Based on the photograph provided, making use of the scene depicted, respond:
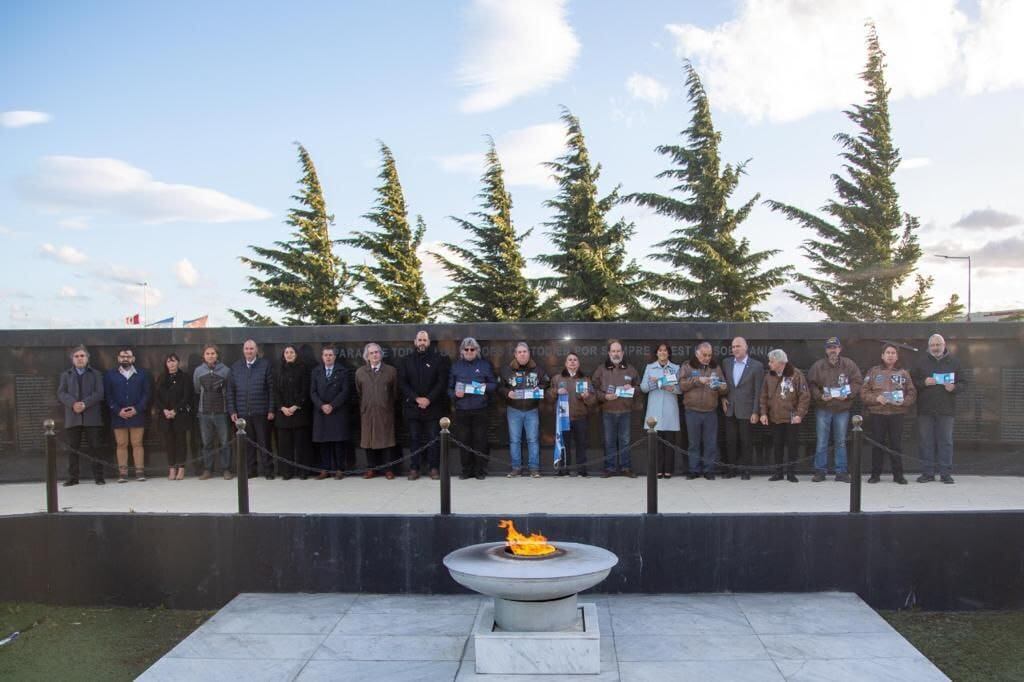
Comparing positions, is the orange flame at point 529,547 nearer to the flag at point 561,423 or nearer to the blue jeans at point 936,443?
the flag at point 561,423

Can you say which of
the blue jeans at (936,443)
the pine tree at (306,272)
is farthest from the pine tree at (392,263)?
the blue jeans at (936,443)

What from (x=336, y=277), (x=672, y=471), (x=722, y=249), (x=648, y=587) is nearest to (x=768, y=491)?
(x=672, y=471)

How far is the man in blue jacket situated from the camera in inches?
417

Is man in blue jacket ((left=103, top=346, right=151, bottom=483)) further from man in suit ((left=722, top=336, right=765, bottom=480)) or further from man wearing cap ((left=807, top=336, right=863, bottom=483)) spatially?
man wearing cap ((left=807, top=336, right=863, bottom=483))

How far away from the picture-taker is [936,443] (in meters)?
10.2

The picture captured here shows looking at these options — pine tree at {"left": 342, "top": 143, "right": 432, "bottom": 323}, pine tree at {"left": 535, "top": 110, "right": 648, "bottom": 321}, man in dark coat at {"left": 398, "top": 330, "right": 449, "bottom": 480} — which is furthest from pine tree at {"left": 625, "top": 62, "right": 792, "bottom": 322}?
man in dark coat at {"left": 398, "top": 330, "right": 449, "bottom": 480}

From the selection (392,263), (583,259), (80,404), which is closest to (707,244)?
(583,259)

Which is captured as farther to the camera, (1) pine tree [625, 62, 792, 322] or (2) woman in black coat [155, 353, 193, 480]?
(1) pine tree [625, 62, 792, 322]

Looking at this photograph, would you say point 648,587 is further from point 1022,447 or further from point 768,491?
point 1022,447

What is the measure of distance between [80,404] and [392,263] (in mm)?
22891

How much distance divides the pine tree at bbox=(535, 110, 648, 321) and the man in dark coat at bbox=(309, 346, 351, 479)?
17.8m

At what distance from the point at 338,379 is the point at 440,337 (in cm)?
157

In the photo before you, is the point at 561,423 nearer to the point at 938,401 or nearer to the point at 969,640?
the point at 938,401

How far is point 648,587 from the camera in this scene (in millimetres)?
7520
